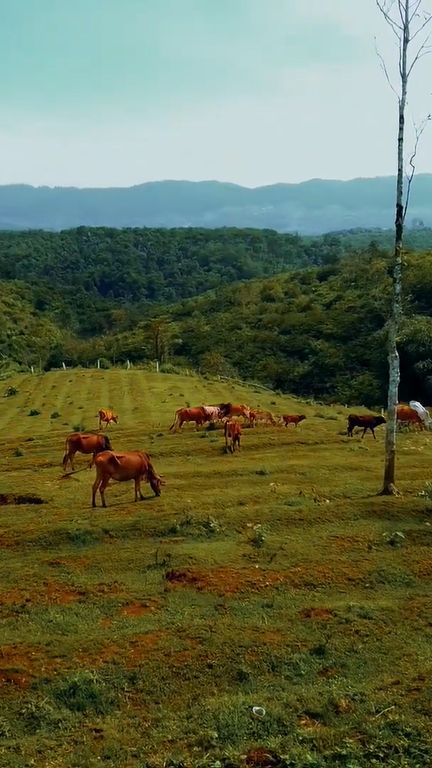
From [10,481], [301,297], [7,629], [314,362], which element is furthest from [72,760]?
[301,297]

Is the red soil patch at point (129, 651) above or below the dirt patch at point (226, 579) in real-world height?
below

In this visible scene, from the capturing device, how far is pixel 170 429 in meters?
30.9

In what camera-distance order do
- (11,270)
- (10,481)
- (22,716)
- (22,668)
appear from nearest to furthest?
1. (22,716)
2. (22,668)
3. (10,481)
4. (11,270)

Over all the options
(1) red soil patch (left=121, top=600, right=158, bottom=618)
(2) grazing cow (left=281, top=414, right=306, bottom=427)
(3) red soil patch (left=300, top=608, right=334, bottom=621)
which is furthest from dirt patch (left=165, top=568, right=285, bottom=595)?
(2) grazing cow (left=281, top=414, right=306, bottom=427)

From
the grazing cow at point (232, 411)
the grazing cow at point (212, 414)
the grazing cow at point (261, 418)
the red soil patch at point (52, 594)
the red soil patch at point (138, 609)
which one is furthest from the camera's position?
the grazing cow at point (261, 418)

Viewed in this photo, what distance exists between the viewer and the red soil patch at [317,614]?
1230 centimetres

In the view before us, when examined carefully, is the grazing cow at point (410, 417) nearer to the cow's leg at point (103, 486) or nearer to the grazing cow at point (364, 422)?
the grazing cow at point (364, 422)

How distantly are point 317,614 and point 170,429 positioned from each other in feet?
62.3

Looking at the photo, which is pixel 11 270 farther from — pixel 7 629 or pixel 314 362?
pixel 7 629

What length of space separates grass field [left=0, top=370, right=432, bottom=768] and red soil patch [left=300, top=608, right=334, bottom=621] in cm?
3

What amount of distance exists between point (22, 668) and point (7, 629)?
135cm

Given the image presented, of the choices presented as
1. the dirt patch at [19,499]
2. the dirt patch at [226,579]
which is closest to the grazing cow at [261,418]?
the dirt patch at [19,499]

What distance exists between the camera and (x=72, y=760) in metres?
8.98

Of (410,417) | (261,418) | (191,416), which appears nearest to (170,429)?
(191,416)
